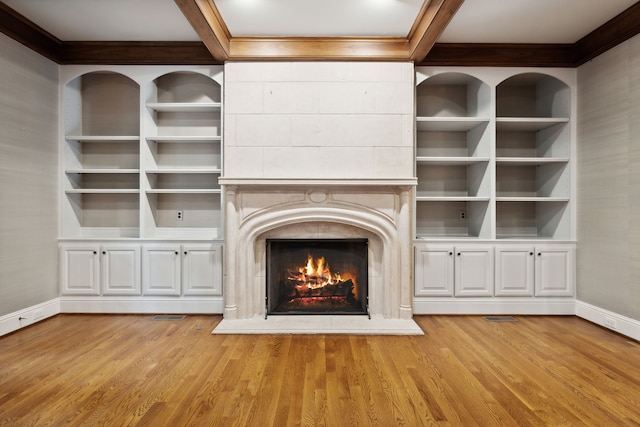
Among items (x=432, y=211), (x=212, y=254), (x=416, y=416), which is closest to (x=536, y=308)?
(x=432, y=211)

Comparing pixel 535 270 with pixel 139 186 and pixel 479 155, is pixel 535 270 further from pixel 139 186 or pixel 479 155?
pixel 139 186

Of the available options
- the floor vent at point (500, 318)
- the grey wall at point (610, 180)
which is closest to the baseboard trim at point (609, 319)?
the grey wall at point (610, 180)

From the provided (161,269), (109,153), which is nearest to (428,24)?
(161,269)

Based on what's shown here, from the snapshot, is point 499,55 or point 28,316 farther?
point 499,55

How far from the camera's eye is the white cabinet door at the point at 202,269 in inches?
149

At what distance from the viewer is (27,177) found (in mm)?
3414

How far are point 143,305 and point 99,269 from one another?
599mm

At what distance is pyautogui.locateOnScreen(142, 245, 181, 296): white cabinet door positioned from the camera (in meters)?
3.78

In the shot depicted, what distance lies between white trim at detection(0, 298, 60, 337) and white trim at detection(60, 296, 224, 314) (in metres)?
0.11

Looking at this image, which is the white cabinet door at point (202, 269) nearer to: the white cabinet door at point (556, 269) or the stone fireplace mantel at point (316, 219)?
the stone fireplace mantel at point (316, 219)

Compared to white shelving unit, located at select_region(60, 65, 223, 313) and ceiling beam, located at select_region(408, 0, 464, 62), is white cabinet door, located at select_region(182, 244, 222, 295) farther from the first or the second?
ceiling beam, located at select_region(408, 0, 464, 62)

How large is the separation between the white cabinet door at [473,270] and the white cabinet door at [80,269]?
3805mm

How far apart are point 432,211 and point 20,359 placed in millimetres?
3979

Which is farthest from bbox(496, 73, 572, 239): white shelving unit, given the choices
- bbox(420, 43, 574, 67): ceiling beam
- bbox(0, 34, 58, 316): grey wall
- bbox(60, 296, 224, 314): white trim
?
bbox(0, 34, 58, 316): grey wall
